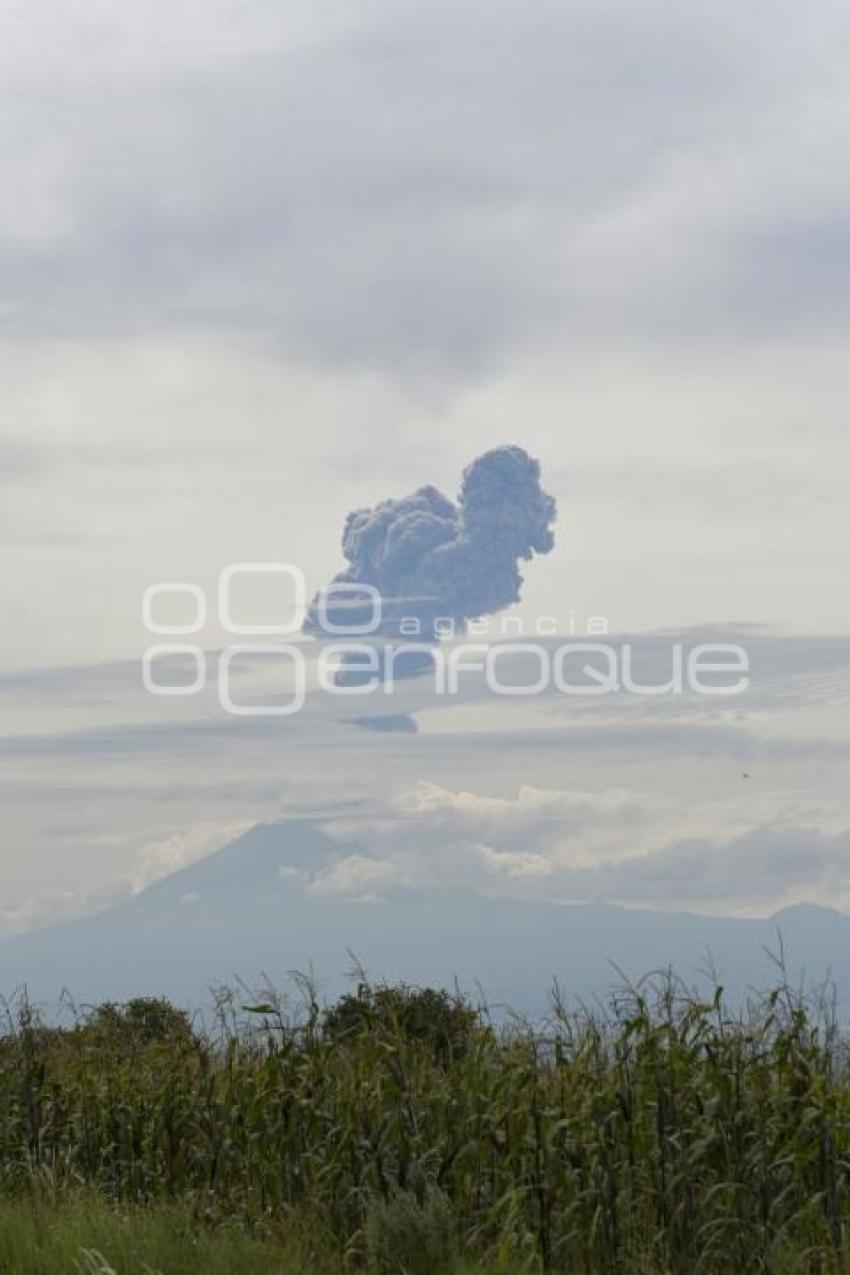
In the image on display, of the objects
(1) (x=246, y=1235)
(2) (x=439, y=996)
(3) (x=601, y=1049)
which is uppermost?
(3) (x=601, y=1049)

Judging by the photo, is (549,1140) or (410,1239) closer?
(410,1239)

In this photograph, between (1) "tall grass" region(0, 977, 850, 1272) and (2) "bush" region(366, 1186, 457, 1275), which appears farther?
(1) "tall grass" region(0, 977, 850, 1272)

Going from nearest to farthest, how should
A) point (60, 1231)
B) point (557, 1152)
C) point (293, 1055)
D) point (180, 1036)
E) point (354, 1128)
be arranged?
point (60, 1231), point (557, 1152), point (354, 1128), point (293, 1055), point (180, 1036)

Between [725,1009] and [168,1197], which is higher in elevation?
[725,1009]

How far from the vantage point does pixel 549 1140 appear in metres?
17.3

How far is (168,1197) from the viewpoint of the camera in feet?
70.3

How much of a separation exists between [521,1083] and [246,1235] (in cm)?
332

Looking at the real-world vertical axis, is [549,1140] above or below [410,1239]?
above

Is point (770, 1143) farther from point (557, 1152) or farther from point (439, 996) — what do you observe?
point (439, 996)

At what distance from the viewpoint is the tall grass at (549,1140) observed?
16828 mm

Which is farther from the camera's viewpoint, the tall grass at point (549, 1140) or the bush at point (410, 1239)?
the tall grass at point (549, 1140)

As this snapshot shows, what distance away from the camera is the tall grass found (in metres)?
16.8

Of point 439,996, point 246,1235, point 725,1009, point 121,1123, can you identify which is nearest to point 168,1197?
point 121,1123

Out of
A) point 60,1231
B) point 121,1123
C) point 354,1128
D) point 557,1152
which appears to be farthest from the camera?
point 121,1123
